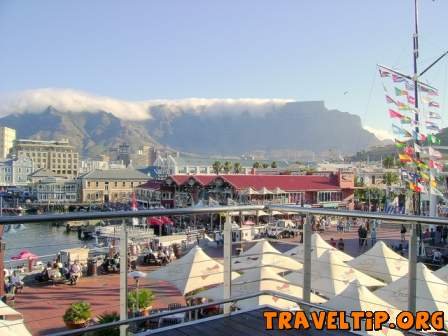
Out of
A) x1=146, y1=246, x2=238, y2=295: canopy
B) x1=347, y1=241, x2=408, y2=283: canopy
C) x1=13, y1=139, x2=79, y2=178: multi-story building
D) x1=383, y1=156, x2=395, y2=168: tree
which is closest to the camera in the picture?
x1=146, y1=246, x2=238, y2=295: canopy

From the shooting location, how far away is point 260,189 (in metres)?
43.9

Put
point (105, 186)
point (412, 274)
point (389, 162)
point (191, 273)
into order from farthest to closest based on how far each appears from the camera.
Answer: point (389, 162) → point (105, 186) → point (191, 273) → point (412, 274)

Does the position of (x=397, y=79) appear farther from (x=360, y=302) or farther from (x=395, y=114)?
(x=360, y=302)

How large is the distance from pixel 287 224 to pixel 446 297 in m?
24.1

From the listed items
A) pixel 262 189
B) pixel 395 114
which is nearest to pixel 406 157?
pixel 395 114

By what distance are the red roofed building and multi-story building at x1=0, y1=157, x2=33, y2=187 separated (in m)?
69.4

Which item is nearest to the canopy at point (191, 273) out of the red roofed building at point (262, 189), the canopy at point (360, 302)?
the canopy at point (360, 302)

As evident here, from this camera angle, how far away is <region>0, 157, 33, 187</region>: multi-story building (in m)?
108

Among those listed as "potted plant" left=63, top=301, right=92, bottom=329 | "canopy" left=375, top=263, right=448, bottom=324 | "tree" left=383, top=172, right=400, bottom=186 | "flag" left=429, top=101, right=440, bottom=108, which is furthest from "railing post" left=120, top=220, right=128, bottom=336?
"tree" left=383, top=172, right=400, bottom=186

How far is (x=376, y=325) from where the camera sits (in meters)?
3.18

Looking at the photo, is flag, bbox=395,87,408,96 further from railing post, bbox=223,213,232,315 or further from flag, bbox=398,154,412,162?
railing post, bbox=223,213,232,315

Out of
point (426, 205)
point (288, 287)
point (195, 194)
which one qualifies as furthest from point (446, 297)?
point (195, 194)

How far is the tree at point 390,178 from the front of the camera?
65125 millimetres

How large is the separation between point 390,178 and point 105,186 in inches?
1786
